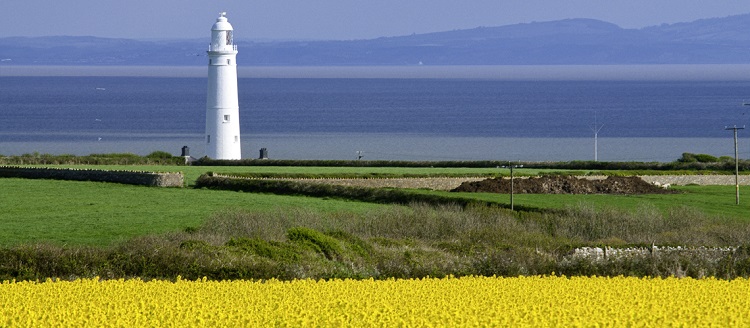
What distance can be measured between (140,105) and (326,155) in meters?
101

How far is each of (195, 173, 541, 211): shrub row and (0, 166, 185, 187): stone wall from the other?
117cm

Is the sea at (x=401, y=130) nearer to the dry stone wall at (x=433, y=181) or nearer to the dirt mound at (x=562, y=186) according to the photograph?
the dry stone wall at (x=433, y=181)

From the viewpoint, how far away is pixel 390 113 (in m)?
174

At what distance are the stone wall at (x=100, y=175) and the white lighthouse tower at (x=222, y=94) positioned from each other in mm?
16992

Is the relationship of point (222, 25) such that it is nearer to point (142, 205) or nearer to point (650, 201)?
point (142, 205)

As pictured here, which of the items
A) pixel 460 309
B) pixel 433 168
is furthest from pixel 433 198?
pixel 460 309

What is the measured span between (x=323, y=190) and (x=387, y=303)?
28.5 metres

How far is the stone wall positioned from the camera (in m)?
46.9

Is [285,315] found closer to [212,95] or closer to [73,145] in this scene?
[212,95]

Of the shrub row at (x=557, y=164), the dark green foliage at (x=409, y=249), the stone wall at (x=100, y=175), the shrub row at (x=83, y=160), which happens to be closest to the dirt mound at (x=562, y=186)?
the dark green foliage at (x=409, y=249)

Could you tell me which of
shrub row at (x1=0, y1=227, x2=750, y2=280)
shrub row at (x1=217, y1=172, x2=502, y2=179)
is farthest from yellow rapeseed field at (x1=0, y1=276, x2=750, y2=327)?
shrub row at (x1=217, y1=172, x2=502, y2=179)

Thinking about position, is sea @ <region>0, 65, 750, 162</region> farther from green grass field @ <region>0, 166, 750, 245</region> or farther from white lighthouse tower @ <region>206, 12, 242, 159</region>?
green grass field @ <region>0, 166, 750, 245</region>

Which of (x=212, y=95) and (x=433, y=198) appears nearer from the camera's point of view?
(x=433, y=198)

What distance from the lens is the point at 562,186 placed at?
150 ft
